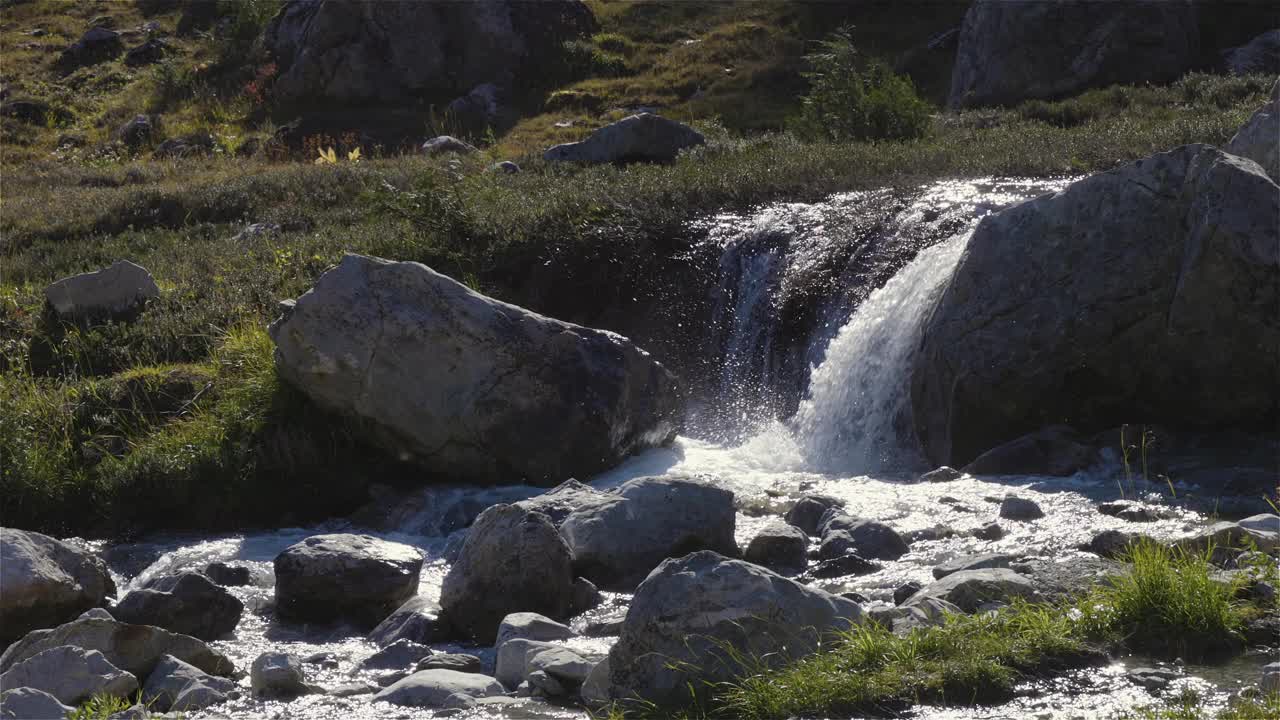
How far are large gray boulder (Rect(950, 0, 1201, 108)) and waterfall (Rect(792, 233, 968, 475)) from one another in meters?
13.6

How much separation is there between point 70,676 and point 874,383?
7682mm

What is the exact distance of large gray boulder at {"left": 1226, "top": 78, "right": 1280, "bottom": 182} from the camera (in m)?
10.9

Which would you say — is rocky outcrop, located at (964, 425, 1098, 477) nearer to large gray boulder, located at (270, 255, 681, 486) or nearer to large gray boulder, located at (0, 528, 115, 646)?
large gray boulder, located at (270, 255, 681, 486)

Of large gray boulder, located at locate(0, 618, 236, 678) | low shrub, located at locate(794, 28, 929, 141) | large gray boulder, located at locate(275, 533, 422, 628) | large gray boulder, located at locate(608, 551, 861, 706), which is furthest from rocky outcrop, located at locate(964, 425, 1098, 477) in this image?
low shrub, located at locate(794, 28, 929, 141)

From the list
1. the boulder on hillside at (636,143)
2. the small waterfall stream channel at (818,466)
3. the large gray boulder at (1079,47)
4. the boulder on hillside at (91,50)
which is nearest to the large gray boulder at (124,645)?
the small waterfall stream channel at (818,466)

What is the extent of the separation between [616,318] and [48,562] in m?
7.43

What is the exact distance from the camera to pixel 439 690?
619cm

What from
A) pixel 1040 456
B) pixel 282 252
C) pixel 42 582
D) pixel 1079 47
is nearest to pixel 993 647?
pixel 1040 456

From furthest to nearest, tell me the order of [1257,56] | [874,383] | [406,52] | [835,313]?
[406,52] → [1257,56] → [835,313] → [874,383]

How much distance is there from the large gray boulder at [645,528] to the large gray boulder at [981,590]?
2.08m

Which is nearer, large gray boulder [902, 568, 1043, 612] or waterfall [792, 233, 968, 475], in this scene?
large gray boulder [902, 568, 1043, 612]

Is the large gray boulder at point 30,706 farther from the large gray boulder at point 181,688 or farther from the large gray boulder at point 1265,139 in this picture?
the large gray boulder at point 1265,139

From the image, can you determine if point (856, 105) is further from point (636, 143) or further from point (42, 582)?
point (42, 582)

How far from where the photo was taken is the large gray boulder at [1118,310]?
378 inches
